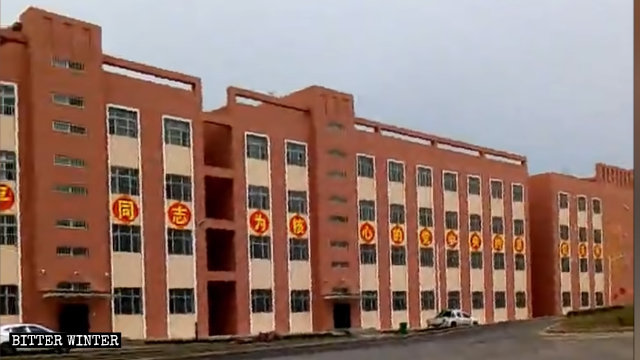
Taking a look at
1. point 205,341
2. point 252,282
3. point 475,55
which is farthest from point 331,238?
point 475,55

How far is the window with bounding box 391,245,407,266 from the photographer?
180cm

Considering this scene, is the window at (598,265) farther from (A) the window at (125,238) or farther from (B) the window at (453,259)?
(A) the window at (125,238)

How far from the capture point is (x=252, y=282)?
167 centimetres

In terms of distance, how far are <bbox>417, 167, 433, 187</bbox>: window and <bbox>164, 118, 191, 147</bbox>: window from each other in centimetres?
55

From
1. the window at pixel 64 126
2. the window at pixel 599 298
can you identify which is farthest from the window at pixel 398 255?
the window at pixel 64 126

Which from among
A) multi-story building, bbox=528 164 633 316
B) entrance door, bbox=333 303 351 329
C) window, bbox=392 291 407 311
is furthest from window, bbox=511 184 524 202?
entrance door, bbox=333 303 351 329

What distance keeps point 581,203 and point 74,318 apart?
117cm

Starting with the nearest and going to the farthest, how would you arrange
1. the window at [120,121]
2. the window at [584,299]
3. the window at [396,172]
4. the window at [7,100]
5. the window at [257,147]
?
the window at [7,100]
the window at [120,121]
the window at [257,147]
the window at [396,172]
the window at [584,299]

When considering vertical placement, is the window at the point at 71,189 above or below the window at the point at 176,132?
below

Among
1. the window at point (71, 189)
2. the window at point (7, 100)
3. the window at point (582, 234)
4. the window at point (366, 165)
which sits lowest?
the window at point (582, 234)

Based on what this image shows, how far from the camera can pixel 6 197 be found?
4.70 ft

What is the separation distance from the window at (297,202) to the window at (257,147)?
0.33ft

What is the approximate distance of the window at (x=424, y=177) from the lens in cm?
178

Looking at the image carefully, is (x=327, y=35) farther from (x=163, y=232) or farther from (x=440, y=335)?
(x=440, y=335)
